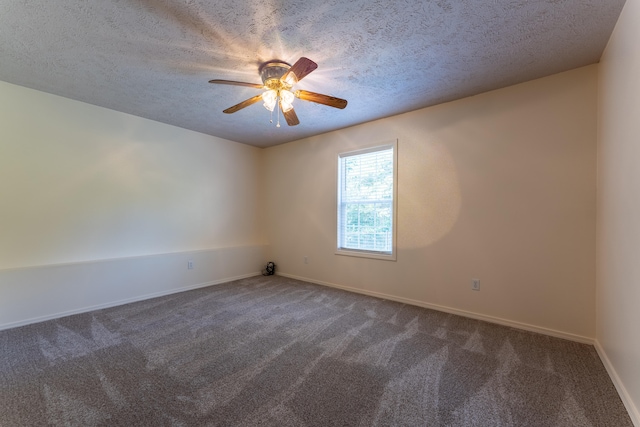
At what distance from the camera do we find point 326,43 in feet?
6.53

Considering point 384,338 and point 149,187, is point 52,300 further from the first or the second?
point 384,338

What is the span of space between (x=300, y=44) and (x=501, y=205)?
96.8 inches

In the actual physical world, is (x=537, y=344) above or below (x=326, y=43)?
below

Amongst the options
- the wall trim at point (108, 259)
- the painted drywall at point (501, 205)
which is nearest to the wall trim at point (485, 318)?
the painted drywall at point (501, 205)

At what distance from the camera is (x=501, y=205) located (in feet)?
8.77

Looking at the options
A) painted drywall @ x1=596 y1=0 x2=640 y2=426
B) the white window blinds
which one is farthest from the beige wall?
painted drywall @ x1=596 y1=0 x2=640 y2=426

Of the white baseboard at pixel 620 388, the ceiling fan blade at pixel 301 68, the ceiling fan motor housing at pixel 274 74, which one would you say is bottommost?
the white baseboard at pixel 620 388

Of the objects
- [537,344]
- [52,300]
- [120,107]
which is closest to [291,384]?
[537,344]

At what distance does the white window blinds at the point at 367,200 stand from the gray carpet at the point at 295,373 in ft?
3.75

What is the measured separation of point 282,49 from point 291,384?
2472 millimetres

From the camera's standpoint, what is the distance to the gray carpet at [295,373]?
1.47 meters

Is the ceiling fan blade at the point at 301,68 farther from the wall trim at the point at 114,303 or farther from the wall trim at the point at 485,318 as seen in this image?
the wall trim at the point at 114,303

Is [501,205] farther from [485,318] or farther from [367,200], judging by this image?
[367,200]

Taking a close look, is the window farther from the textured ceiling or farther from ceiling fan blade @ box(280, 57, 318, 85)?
ceiling fan blade @ box(280, 57, 318, 85)
